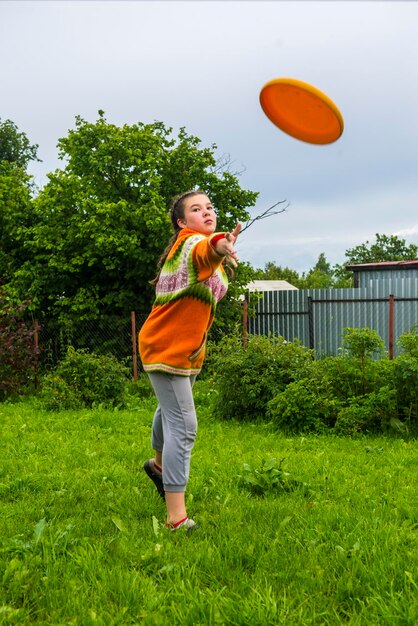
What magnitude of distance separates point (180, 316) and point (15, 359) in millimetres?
8502

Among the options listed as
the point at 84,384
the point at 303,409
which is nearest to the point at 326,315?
the point at 84,384

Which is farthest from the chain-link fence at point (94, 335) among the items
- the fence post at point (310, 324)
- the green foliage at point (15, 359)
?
the fence post at point (310, 324)

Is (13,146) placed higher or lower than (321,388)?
higher

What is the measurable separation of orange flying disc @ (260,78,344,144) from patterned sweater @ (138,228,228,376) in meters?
1.12

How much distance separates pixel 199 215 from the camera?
3.58m

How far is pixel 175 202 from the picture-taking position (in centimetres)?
377

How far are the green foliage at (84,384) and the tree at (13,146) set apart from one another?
2487 cm

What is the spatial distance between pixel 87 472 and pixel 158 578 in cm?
223

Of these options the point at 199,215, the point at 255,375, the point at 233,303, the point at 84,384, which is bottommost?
the point at 84,384

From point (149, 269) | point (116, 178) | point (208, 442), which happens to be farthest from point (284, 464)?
point (116, 178)

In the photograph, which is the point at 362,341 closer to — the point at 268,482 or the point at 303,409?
the point at 303,409

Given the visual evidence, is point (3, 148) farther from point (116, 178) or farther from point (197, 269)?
point (197, 269)

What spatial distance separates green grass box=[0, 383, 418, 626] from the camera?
2.55 metres

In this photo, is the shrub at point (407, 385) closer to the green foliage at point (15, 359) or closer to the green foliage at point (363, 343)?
the green foliage at point (363, 343)
